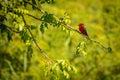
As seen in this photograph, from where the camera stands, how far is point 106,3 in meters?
9.06

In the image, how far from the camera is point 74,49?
300 inches

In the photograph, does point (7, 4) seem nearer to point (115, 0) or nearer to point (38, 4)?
point (38, 4)

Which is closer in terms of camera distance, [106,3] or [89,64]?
[89,64]

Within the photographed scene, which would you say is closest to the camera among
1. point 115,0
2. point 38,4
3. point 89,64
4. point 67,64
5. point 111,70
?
point 67,64

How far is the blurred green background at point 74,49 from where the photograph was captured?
620 centimetres

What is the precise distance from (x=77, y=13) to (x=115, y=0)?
102 centimetres

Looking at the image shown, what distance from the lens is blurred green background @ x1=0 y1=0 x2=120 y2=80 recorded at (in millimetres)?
6195

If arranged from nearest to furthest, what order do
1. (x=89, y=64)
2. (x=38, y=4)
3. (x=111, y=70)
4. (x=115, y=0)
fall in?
(x=38, y=4) < (x=89, y=64) < (x=111, y=70) < (x=115, y=0)

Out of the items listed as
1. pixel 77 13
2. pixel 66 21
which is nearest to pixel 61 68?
pixel 66 21

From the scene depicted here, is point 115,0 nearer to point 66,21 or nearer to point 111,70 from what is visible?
point 111,70

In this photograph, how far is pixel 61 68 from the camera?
10.8 ft

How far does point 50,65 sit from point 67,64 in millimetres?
168

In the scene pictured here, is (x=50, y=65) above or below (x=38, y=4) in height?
below

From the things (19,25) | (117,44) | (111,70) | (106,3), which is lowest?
(111,70)
